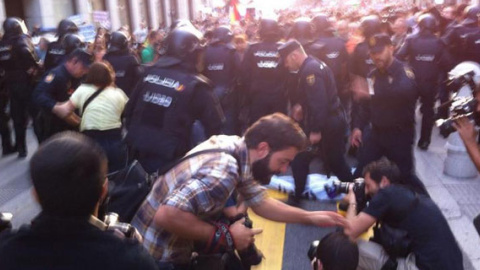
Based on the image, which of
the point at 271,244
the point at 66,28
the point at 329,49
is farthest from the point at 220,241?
the point at 66,28

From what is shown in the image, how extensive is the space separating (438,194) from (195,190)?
14.3 ft

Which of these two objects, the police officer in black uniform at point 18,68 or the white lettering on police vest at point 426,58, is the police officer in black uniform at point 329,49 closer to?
the white lettering on police vest at point 426,58

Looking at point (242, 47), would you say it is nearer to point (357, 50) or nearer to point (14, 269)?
point (357, 50)

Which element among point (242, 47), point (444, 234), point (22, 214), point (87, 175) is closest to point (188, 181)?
point (87, 175)

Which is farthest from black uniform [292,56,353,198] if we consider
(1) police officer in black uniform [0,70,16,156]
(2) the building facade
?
(2) the building facade

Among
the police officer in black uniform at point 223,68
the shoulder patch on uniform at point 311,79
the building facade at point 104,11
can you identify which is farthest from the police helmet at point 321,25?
the building facade at point 104,11

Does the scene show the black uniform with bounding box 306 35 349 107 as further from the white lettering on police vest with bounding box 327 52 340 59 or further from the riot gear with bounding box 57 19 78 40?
the riot gear with bounding box 57 19 78 40

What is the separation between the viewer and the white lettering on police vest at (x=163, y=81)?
11.7 ft

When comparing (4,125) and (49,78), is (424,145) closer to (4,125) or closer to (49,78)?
(49,78)

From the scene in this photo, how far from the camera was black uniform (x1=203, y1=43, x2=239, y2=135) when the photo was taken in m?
6.95

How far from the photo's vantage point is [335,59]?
7023mm

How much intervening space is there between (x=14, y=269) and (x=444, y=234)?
284 centimetres

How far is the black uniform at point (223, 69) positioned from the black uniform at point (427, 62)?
252cm

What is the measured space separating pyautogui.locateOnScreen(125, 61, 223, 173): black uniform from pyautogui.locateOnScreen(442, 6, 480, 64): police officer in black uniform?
541 centimetres
